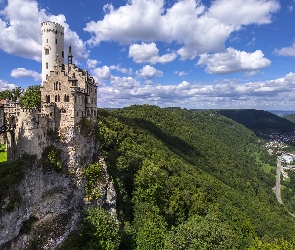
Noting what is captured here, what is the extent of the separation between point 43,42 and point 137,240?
36865 millimetres

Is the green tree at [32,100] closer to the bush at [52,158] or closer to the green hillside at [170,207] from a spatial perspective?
the bush at [52,158]

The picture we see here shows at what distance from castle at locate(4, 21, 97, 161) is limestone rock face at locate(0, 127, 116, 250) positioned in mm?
2381

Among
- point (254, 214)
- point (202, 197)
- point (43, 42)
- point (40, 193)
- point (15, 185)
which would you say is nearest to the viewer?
point (15, 185)

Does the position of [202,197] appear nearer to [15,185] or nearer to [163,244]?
[163,244]

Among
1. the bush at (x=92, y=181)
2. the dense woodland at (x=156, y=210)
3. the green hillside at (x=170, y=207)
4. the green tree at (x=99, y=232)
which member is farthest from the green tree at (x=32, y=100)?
the green tree at (x=99, y=232)

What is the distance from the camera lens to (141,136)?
106m

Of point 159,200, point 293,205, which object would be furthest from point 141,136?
point 293,205

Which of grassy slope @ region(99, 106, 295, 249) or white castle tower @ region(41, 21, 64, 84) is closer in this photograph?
white castle tower @ region(41, 21, 64, 84)

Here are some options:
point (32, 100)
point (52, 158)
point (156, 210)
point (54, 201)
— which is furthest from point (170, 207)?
point (32, 100)

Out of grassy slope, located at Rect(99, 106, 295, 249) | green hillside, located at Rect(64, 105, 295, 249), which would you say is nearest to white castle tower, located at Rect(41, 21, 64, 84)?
green hillside, located at Rect(64, 105, 295, 249)

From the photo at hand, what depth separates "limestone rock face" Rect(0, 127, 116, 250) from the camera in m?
32.9

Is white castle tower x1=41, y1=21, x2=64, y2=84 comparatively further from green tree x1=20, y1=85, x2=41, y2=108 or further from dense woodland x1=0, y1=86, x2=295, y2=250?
dense woodland x1=0, y1=86, x2=295, y2=250

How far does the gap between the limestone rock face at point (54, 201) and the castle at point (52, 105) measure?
2.38 meters

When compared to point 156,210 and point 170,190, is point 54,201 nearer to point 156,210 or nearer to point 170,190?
point 156,210
